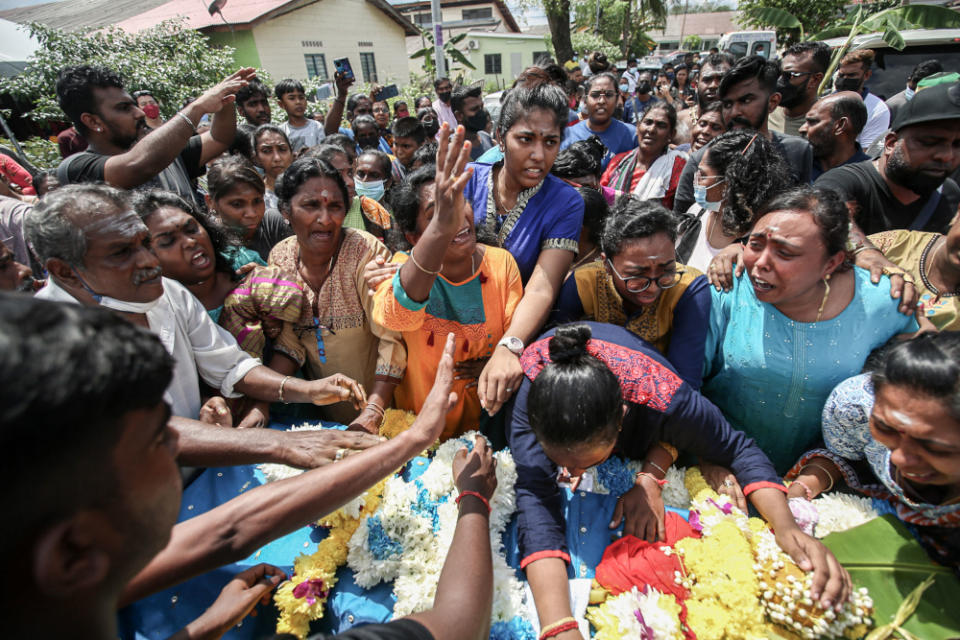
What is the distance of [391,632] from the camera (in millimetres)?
1129

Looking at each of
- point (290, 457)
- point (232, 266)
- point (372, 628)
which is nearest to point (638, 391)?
point (372, 628)

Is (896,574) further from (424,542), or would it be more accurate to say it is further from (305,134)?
(305,134)

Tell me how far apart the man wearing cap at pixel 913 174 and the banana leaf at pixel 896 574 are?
1459 mm

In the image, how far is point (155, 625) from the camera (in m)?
1.73

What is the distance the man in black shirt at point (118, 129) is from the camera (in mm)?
2877

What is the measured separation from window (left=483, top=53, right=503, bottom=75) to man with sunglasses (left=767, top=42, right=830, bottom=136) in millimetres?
27840

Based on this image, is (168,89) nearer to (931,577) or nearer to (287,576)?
(287,576)

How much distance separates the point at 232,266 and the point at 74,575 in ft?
7.21

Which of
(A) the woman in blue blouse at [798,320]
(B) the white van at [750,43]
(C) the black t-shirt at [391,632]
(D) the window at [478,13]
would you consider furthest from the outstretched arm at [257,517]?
(D) the window at [478,13]

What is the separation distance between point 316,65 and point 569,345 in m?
23.6

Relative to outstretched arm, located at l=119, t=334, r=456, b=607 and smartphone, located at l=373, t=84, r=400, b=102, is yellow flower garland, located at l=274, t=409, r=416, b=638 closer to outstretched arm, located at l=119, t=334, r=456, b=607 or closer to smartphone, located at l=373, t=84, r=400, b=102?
outstretched arm, located at l=119, t=334, r=456, b=607

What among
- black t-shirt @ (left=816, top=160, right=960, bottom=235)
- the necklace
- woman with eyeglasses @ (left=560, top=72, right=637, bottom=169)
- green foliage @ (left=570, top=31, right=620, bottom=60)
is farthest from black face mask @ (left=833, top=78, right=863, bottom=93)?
green foliage @ (left=570, top=31, right=620, bottom=60)

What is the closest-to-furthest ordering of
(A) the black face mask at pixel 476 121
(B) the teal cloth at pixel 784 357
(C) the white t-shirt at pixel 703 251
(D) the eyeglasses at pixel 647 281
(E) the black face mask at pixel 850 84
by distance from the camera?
1. (B) the teal cloth at pixel 784 357
2. (D) the eyeglasses at pixel 647 281
3. (C) the white t-shirt at pixel 703 251
4. (E) the black face mask at pixel 850 84
5. (A) the black face mask at pixel 476 121

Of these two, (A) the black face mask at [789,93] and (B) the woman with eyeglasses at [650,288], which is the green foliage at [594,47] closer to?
(A) the black face mask at [789,93]
